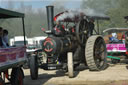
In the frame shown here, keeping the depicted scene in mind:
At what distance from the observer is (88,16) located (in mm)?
11414

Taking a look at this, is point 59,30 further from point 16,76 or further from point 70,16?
point 16,76

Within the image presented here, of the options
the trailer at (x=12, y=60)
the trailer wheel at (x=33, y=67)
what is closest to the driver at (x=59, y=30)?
the trailer wheel at (x=33, y=67)

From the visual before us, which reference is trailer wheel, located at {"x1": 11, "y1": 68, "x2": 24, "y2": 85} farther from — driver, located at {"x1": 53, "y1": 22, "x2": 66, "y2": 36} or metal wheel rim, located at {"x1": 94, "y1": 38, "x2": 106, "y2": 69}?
metal wheel rim, located at {"x1": 94, "y1": 38, "x2": 106, "y2": 69}

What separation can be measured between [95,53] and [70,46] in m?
1.36

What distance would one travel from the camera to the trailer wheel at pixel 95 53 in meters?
10.3

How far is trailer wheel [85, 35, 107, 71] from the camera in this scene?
10.3 m

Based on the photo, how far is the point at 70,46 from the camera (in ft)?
33.1

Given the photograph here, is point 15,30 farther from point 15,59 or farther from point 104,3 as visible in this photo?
point 15,59

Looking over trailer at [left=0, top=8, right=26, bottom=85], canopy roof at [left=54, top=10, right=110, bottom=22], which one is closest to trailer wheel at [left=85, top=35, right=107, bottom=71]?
canopy roof at [left=54, top=10, right=110, bottom=22]

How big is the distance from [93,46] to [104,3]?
64945 mm

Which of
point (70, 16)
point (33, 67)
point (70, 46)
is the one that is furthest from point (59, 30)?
point (33, 67)

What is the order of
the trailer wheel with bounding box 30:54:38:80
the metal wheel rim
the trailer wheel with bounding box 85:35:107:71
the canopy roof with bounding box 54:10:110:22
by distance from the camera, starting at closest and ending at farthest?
the trailer wheel with bounding box 30:54:38:80
the trailer wheel with bounding box 85:35:107:71
the canopy roof with bounding box 54:10:110:22
the metal wheel rim

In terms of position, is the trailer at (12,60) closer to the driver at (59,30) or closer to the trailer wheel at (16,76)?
the trailer wheel at (16,76)

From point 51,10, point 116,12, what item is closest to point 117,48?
point 51,10
